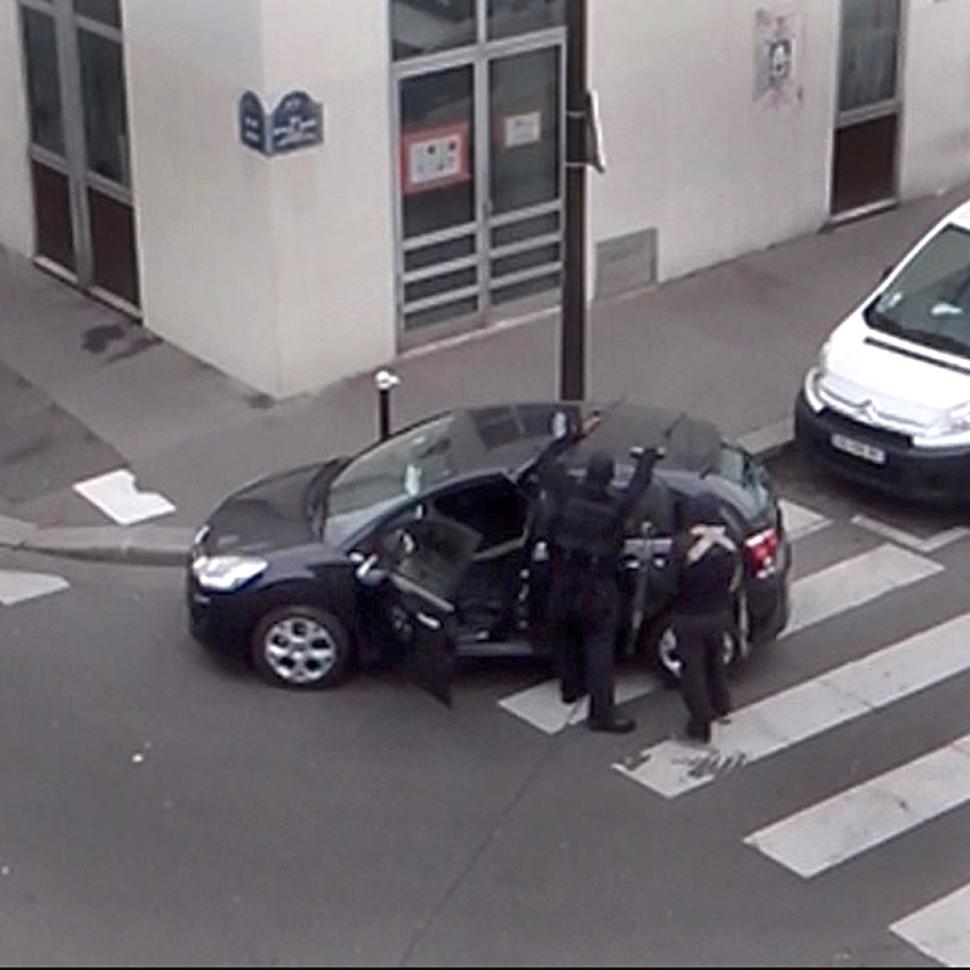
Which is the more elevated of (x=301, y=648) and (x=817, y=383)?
(x=817, y=383)

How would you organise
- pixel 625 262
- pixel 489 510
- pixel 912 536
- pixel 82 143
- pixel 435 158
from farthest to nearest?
1. pixel 625 262
2. pixel 82 143
3. pixel 435 158
4. pixel 912 536
5. pixel 489 510

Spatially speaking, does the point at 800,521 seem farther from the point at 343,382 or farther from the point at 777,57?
the point at 777,57

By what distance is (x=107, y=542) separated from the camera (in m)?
16.6

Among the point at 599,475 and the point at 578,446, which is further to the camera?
the point at 578,446

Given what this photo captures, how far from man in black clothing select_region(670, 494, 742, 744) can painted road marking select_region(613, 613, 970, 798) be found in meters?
0.18

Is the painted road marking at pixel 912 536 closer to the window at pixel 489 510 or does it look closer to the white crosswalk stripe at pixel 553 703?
the white crosswalk stripe at pixel 553 703

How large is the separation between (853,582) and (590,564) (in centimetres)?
287

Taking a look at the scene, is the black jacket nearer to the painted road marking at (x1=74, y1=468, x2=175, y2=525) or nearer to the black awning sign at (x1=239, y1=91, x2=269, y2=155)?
the painted road marking at (x1=74, y1=468, x2=175, y2=525)

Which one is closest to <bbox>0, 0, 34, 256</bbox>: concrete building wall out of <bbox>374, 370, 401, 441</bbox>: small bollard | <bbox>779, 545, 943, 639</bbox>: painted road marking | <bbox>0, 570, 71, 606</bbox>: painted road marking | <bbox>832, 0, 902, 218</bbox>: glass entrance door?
<bbox>374, 370, 401, 441</bbox>: small bollard

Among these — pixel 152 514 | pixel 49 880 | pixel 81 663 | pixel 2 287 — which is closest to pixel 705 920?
pixel 49 880

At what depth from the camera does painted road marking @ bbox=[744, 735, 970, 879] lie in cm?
1332

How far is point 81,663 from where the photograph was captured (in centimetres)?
A: 1530

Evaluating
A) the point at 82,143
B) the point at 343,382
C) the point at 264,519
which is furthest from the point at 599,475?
the point at 82,143

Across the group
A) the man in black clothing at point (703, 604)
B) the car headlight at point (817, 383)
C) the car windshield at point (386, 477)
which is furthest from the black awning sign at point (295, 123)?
the man in black clothing at point (703, 604)
